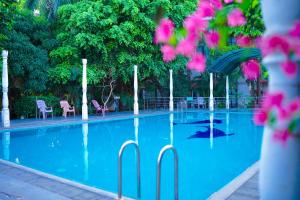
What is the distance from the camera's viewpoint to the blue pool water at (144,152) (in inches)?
274

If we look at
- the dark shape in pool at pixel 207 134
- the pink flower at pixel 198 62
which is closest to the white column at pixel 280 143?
the pink flower at pixel 198 62

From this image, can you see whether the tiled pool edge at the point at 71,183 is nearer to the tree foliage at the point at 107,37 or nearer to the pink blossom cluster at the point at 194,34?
the pink blossom cluster at the point at 194,34

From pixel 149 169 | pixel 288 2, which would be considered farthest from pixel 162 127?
pixel 288 2

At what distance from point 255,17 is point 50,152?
8.94 meters

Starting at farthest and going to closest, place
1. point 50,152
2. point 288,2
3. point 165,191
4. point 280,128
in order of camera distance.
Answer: point 50,152 → point 165,191 → point 288,2 → point 280,128

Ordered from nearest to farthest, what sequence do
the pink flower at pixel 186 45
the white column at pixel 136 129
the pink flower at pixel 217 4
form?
the pink flower at pixel 186 45 < the pink flower at pixel 217 4 < the white column at pixel 136 129

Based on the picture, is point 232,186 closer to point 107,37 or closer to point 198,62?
point 198,62

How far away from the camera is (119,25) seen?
20359 millimetres

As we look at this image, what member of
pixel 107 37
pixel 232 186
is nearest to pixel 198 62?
pixel 232 186

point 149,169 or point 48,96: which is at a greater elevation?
point 48,96

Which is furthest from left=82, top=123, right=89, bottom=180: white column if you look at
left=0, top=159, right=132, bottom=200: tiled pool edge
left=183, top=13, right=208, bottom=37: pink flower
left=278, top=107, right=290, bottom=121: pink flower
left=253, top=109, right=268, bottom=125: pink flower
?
left=278, top=107, right=290, bottom=121: pink flower

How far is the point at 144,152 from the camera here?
32.9 ft

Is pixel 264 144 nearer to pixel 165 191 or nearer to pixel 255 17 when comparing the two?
pixel 255 17

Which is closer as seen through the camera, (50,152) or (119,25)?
(50,152)
